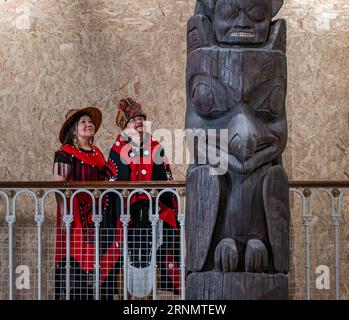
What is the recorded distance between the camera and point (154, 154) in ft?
27.8

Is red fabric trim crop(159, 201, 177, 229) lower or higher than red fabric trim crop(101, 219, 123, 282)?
higher

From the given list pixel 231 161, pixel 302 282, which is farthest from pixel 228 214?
pixel 302 282

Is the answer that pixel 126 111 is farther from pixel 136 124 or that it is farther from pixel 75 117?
pixel 75 117

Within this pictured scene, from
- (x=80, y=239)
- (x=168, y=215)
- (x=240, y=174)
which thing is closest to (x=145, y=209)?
(x=168, y=215)

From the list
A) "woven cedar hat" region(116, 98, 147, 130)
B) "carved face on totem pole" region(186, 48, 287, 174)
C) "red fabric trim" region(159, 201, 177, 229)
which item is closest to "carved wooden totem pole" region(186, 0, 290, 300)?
"carved face on totem pole" region(186, 48, 287, 174)

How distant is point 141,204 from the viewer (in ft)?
26.1

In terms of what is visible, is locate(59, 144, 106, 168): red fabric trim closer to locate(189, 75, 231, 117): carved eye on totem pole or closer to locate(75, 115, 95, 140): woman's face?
locate(75, 115, 95, 140): woman's face

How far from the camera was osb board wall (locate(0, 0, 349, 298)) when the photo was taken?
9648 mm

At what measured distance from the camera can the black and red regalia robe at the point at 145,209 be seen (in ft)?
24.8

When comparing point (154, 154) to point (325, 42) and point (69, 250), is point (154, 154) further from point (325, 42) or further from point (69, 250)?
point (325, 42)

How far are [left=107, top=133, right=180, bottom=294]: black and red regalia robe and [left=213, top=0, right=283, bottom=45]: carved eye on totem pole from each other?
8.21 ft

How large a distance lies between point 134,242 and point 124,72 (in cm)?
281

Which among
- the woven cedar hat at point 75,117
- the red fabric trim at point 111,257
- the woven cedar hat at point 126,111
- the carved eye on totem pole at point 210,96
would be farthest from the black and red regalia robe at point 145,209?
the carved eye on totem pole at point 210,96

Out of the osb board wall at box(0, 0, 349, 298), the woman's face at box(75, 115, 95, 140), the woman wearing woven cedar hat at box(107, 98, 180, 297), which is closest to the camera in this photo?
the woman wearing woven cedar hat at box(107, 98, 180, 297)
